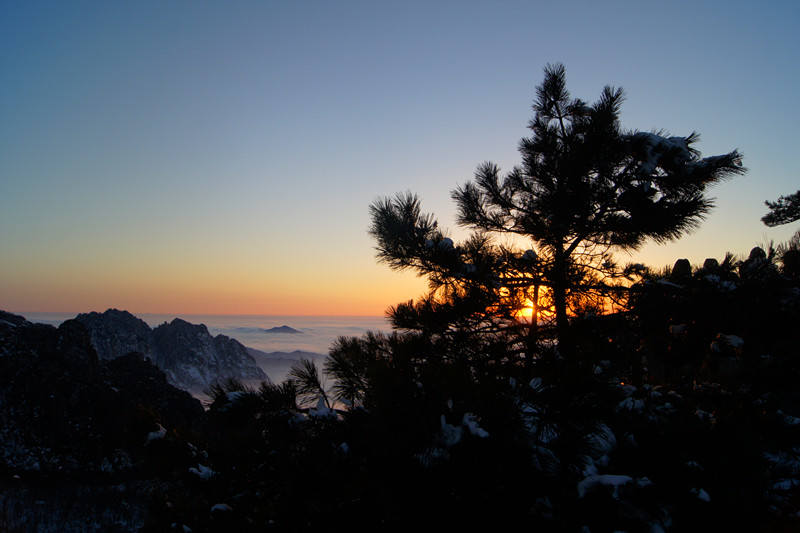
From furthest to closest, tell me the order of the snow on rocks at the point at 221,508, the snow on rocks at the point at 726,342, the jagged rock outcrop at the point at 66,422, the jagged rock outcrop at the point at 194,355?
the jagged rock outcrop at the point at 194,355
the jagged rock outcrop at the point at 66,422
the snow on rocks at the point at 726,342
the snow on rocks at the point at 221,508

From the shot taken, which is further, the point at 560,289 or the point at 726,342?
the point at 560,289

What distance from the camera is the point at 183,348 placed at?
354ft

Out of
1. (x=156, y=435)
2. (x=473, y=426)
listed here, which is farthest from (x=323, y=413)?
(x=473, y=426)

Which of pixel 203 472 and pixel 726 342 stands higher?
pixel 726 342

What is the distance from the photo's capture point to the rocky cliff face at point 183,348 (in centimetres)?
7681

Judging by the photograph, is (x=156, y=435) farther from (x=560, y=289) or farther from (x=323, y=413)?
(x=560, y=289)

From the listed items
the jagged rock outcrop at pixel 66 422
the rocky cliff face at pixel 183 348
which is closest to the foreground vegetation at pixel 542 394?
the jagged rock outcrop at pixel 66 422

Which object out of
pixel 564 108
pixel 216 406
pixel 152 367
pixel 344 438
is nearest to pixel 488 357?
pixel 344 438

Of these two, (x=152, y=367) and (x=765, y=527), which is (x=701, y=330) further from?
(x=152, y=367)

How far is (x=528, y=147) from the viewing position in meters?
6.75

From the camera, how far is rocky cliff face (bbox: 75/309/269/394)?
76.8 m

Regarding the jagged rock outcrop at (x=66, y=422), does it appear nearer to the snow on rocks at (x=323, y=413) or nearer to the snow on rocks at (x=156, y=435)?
the snow on rocks at (x=156, y=435)

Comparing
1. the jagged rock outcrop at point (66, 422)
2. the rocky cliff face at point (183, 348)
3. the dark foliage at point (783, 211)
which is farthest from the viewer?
the rocky cliff face at point (183, 348)

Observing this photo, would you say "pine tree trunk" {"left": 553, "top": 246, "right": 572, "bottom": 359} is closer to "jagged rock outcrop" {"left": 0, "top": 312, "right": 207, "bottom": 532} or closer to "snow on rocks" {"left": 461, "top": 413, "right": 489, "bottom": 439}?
"snow on rocks" {"left": 461, "top": 413, "right": 489, "bottom": 439}
